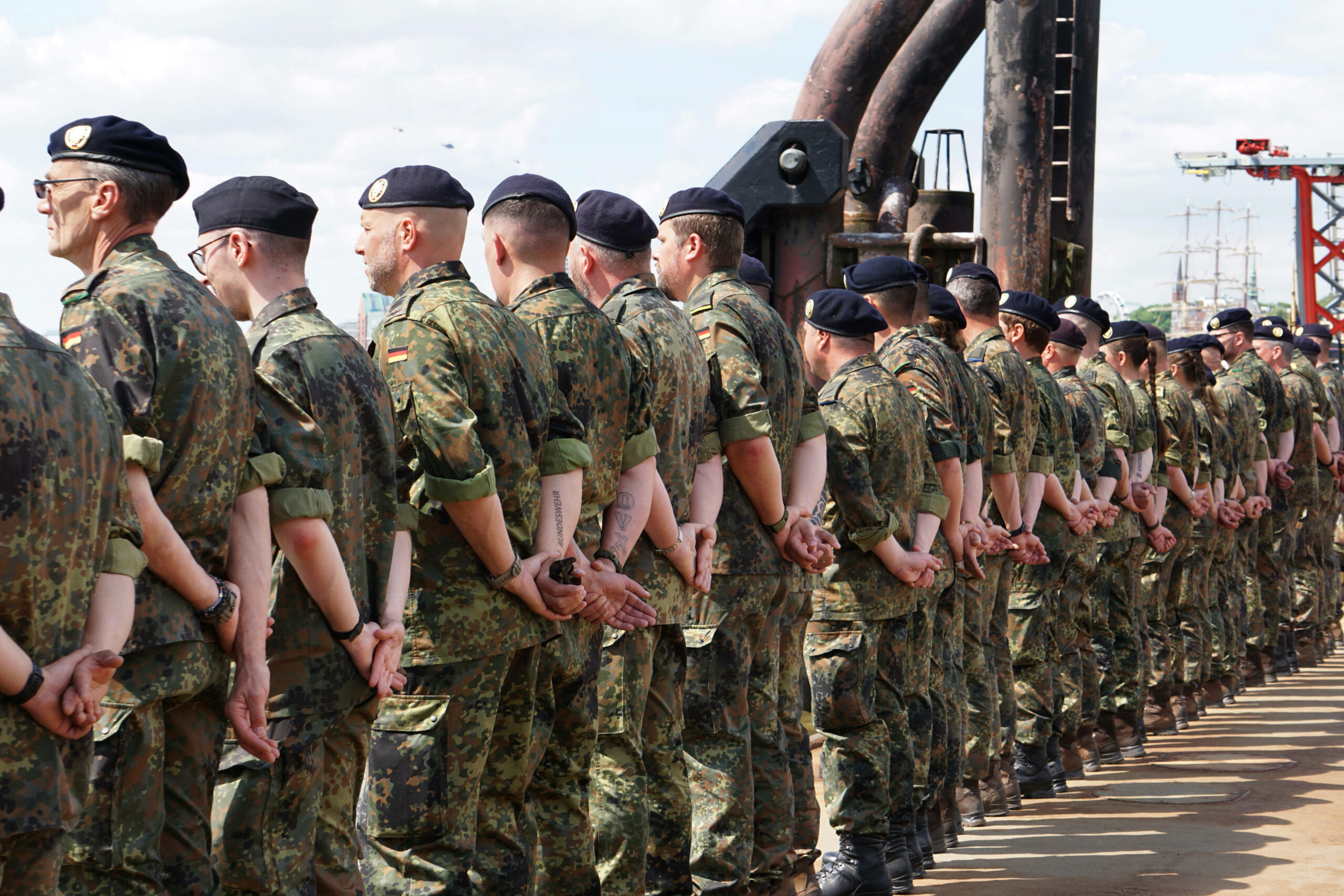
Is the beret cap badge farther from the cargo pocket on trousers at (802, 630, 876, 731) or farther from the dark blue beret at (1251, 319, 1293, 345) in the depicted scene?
the dark blue beret at (1251, 319, 1293, 345)

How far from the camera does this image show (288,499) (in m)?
3.21

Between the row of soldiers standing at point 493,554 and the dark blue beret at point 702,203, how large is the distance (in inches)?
0.6

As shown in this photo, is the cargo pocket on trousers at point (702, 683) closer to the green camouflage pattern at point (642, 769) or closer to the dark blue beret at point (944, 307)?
the green camouflage pattern at point (642, 769)

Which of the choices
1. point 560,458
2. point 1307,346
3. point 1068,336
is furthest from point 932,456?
point 1307,346

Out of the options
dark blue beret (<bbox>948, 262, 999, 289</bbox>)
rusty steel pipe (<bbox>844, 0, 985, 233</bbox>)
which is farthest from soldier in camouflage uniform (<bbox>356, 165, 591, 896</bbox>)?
rusty steel pipe (<bbox>844, 0, 985, 233</bbox>)

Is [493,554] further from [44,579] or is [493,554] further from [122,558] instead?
[44,579]

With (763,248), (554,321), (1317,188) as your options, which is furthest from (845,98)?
(1317,188)

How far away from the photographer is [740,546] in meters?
4.80

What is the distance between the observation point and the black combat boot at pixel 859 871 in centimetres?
536

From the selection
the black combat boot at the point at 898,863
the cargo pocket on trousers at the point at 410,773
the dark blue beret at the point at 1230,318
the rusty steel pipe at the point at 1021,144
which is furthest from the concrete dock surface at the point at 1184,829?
the dark blue beret at the point at 1230,318

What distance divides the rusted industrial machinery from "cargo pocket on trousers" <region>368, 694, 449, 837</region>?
5.66 meters

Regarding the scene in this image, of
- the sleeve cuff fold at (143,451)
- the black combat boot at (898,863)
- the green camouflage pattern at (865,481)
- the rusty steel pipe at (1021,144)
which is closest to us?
the sleeve cuff fold at (143,451)

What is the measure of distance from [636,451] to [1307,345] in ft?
33.7

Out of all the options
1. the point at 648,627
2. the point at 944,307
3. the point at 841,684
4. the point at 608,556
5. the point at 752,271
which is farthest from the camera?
the point at 944,307
